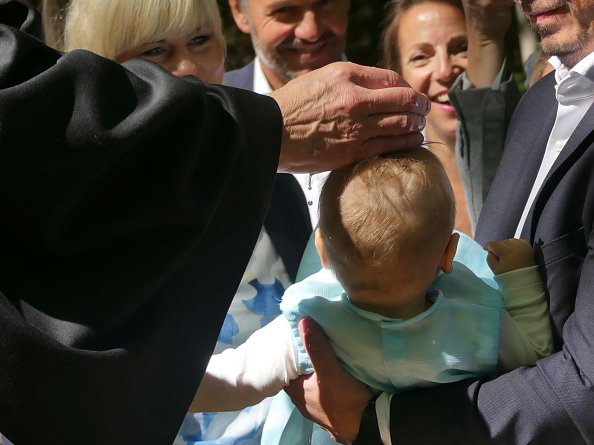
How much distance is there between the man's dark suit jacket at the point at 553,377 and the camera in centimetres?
218

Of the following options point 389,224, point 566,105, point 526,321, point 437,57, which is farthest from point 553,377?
point 437,57

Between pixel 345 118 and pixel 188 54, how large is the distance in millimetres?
1787

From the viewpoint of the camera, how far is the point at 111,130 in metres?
1.95

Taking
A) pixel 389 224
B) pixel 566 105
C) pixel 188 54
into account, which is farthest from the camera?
pixel 188 54

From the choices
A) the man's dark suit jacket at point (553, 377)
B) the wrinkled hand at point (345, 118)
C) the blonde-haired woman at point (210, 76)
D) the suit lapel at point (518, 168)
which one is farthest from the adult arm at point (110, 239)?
the blonde-haired woman at point (210, 76)

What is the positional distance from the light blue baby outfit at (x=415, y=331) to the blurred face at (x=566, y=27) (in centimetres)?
63

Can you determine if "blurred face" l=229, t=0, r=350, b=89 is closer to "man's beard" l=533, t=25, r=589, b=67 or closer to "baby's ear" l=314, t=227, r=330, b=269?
"man's beard" l=533, t=25, r=589, b=67

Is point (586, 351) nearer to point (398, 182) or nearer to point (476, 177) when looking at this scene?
point (398, 182)

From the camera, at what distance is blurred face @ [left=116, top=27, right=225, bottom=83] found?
383 cm

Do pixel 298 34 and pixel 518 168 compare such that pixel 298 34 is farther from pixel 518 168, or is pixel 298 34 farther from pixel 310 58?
pixel 518 168

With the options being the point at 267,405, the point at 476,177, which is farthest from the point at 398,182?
the point at 476,177

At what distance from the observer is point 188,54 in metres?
3.90

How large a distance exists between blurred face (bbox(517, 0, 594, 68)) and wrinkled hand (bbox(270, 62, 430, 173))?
1.82 ft

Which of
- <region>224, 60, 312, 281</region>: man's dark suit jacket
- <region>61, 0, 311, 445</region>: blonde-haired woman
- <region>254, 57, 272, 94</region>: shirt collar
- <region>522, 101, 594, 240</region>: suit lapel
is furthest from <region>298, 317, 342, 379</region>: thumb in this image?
<region>254, 57, 272, 94</region>: shirt collar
